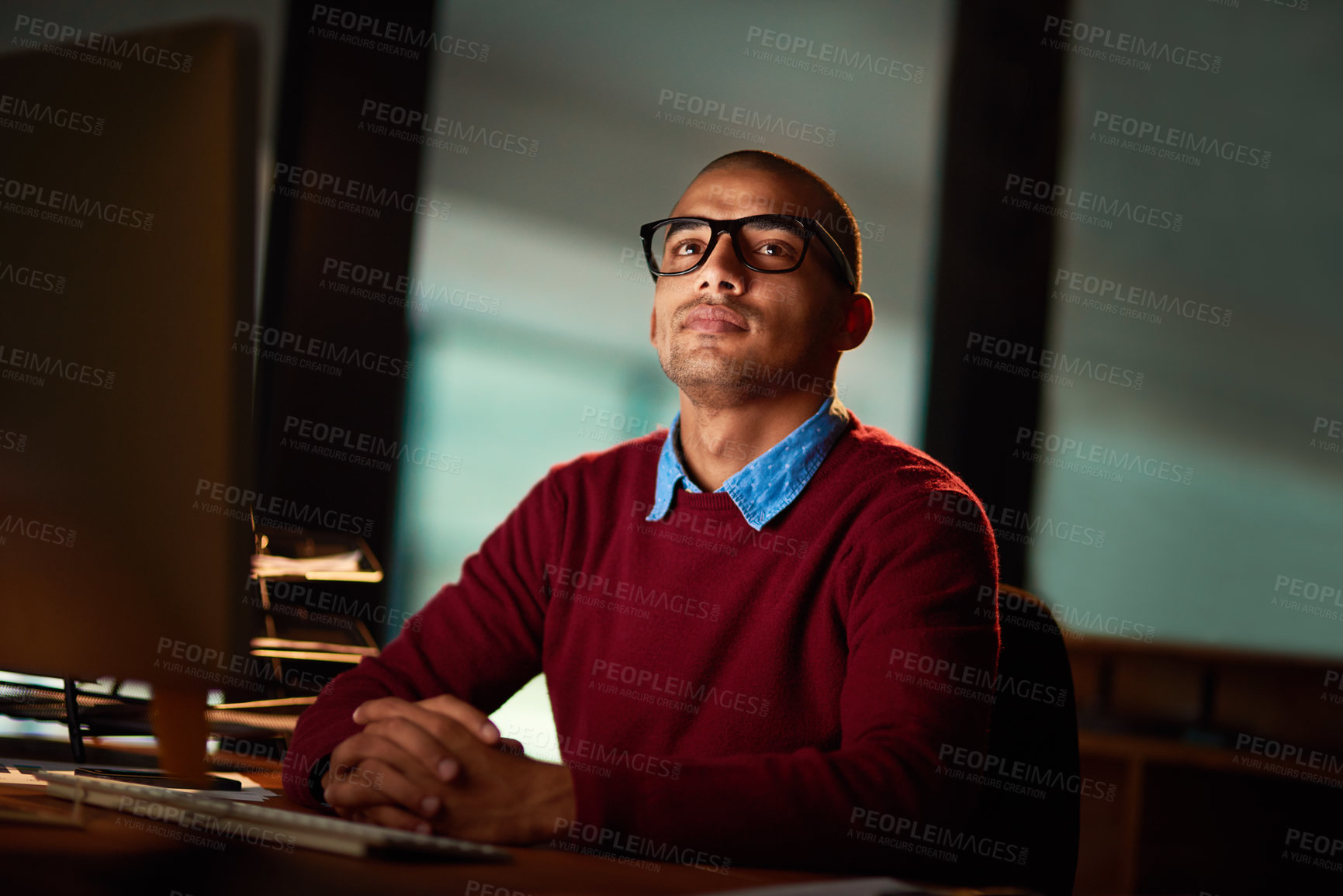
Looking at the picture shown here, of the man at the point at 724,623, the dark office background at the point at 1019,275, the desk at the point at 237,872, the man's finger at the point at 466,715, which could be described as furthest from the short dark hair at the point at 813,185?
the dark office background at the point at 1019,275

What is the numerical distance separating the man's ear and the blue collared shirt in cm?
15

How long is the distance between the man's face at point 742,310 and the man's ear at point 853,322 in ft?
0.19

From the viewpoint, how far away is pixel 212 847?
→ 0.70 metres

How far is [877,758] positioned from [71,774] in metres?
0.69

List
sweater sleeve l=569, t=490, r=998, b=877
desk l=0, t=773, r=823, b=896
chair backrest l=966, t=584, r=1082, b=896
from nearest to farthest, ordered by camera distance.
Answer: desk l=0, t=773, r=823, b=896
sweater sleeve l=569, t=490, r=998, b=877
chair backrest l=966, t=584, r=1082, b=896

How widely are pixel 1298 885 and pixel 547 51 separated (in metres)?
3.45

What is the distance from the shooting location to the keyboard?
2.18ft

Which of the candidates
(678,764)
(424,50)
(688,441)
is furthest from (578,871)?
(424,50)

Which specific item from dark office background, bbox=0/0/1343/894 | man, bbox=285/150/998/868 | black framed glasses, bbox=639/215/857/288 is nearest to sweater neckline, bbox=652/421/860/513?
man, bbox=285/150/998/868

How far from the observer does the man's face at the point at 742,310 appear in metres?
1.40

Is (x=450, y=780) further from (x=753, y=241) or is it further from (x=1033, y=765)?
(x=753, y=241)

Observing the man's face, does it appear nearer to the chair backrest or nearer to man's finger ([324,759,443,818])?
the chair backrest

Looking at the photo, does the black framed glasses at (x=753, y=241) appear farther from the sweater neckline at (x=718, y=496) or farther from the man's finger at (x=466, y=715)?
the man's finger at (x=466, y=715)

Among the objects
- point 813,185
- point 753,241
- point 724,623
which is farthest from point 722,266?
point 724,623
